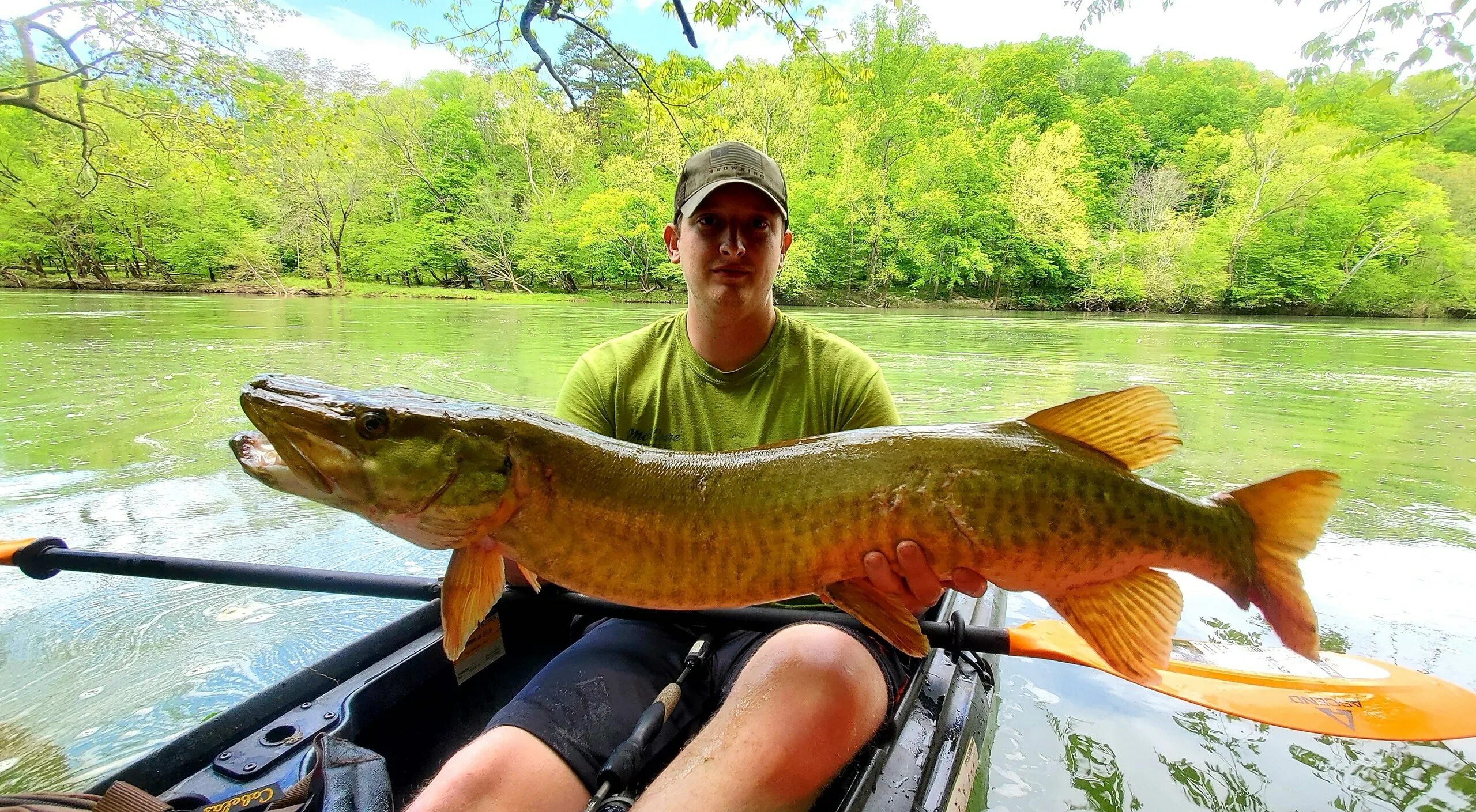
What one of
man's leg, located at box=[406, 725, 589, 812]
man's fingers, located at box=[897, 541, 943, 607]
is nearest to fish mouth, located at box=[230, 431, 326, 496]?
man's leg, located at box=[406, 725, 589, 812]

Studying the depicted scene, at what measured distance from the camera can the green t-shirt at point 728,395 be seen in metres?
2.25

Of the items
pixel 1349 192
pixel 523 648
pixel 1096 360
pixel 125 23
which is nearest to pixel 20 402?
pixel 125 23

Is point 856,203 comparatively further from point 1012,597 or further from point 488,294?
point 1012,597

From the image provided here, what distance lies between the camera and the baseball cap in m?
2.23

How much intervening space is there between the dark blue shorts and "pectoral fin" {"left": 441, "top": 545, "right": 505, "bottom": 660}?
0.40 metres

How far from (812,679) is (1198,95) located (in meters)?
58.4

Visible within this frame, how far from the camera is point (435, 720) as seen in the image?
2.15 meters

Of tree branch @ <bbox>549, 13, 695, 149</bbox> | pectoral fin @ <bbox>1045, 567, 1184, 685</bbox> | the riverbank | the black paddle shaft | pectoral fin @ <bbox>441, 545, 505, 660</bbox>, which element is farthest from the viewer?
the riverbank

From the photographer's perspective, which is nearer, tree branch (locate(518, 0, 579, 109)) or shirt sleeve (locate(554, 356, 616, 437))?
shirt sleeve (locate(554, 356, 616, 437))

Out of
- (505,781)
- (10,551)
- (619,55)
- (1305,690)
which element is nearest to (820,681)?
(505,781)

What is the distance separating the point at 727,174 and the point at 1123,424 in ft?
Answer: 4.72

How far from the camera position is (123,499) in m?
4.53

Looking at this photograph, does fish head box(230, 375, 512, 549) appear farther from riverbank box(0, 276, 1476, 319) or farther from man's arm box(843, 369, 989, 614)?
riverbank box(0, 276, 1476, 319)

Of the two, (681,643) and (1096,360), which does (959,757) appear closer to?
(681,643)
